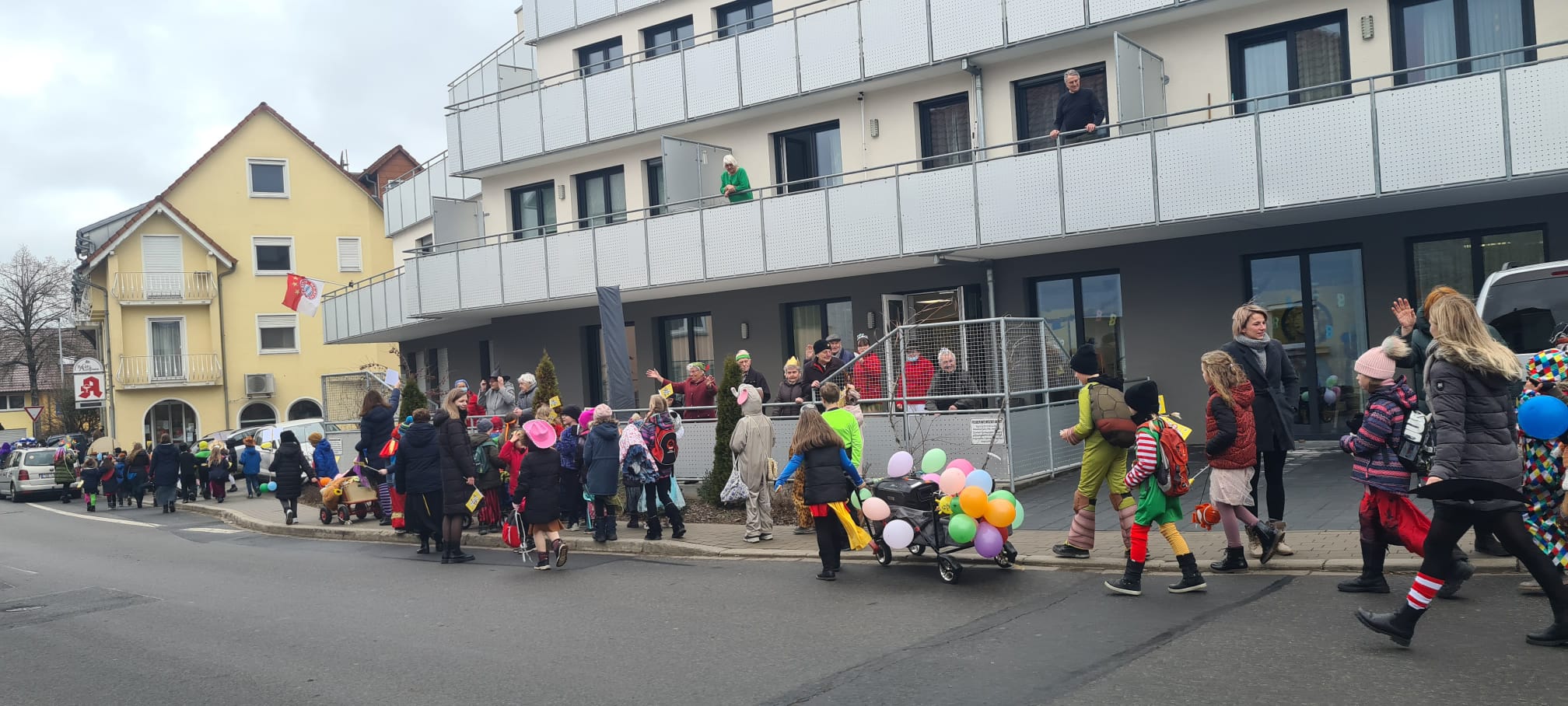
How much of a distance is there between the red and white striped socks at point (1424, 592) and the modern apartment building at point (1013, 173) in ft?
29.1

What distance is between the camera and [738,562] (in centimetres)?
1175

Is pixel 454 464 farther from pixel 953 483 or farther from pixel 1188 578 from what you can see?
pixel 1188 578

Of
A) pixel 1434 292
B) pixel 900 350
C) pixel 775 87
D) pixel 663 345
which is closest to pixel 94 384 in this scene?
pixel 663 345

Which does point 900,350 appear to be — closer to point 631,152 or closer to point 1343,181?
point 1343,181

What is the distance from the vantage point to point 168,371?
153ft

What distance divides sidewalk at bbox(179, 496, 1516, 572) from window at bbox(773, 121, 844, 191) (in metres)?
9.07

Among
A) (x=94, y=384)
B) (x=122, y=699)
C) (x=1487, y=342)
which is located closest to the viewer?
(x=1487, y=342)

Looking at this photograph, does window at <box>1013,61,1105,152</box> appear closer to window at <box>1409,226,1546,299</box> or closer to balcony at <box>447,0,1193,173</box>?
balcony at <box>447,0,1193,173</box>

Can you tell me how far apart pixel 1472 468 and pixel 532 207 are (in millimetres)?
22908

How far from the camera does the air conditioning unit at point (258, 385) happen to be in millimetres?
47562

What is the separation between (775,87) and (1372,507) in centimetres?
1493

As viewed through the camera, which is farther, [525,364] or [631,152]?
[525,364]

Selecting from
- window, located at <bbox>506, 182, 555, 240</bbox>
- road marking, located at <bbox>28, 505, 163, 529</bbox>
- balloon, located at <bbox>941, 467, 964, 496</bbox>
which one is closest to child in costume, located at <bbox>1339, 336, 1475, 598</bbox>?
balloon, located at <bbox>941, 467, 964, 496</bbox>

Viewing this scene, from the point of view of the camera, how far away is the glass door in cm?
1596
